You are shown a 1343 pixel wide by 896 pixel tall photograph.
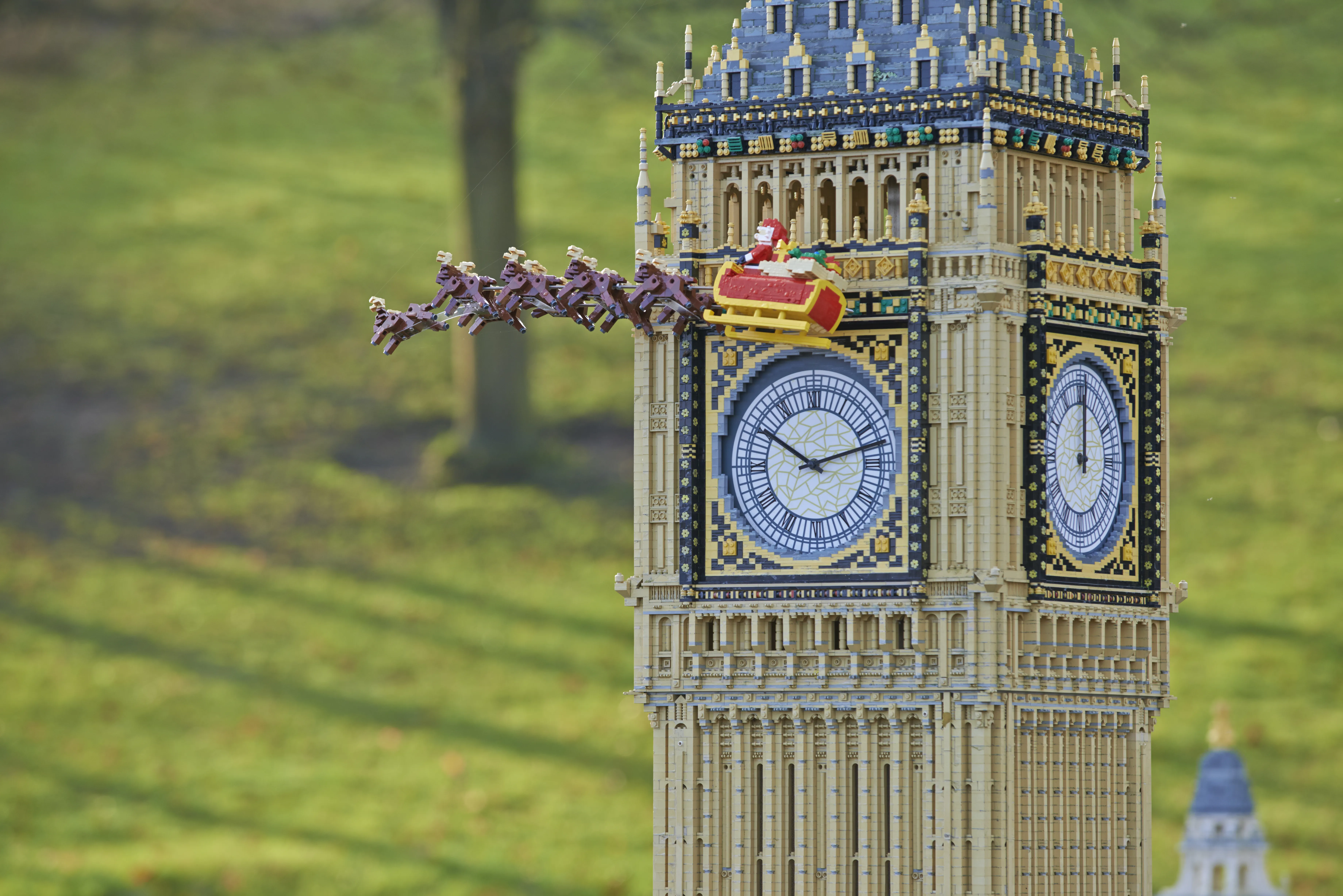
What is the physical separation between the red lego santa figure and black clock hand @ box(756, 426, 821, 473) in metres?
2.36

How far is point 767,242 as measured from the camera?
37.4m

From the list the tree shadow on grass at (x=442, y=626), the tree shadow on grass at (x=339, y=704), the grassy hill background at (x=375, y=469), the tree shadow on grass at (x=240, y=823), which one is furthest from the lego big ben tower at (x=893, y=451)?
the tree shadow on grass at (x=442, y=626)

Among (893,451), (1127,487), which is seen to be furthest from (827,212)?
(1127,487)

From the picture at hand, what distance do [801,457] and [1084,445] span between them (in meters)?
3.72

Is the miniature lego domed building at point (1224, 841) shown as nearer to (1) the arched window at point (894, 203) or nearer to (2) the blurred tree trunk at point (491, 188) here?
(1) the arched window at point (894, 203)

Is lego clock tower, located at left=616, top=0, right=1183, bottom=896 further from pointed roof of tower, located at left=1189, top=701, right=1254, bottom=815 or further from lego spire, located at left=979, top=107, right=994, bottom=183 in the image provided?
pointed roof of tower, located at left=1189, top=701, right=1254, bottom=815

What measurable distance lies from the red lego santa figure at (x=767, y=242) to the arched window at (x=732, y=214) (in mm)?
1032

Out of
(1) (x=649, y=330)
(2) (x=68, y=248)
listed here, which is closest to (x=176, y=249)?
(2) (x=68, y=248)

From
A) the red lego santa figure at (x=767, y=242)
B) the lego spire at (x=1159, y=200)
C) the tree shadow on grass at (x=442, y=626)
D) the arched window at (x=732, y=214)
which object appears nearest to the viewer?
the red lego santa figure at (x=767, y=242)

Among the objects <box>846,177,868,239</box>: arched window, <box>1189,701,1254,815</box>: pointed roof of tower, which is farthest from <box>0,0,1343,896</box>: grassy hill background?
<box>1189,701,1254,815</box>: pointed roof of tower

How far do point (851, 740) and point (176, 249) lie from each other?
4025 cm

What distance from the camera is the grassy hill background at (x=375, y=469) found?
204ft

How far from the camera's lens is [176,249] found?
74.2 meters

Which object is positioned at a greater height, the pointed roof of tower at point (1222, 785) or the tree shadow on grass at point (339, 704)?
the pointed roof of tower at point (1222, 785)
